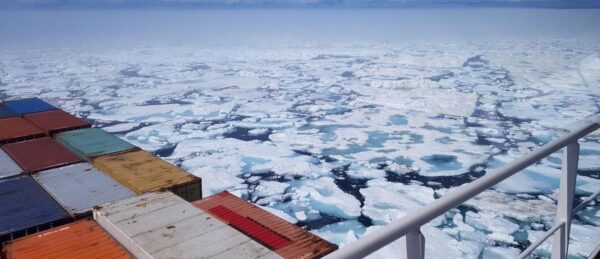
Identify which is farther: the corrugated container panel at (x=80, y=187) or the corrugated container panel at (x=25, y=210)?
the corrugated container panel at (x=80, y=187)

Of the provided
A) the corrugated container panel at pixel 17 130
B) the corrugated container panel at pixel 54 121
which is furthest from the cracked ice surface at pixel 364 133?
the corrugated container panel at pixel 17 130

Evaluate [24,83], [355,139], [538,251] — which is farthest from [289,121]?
[24,83]

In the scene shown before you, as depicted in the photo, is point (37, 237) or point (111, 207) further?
point (111, 207)

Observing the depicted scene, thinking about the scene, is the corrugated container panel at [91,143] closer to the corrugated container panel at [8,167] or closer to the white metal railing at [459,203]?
the corrugated container panel at [8,167]

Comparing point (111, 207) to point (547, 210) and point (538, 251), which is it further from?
point (547, 210)

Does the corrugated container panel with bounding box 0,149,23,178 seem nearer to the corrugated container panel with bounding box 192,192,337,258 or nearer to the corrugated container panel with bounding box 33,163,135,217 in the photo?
the corrugated container panel with bounding box 33,163,135,217

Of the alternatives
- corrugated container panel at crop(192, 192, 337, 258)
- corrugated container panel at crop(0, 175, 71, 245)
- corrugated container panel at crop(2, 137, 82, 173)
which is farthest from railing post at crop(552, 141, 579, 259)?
corrugated container panel at crop(2, 137, 82, 173)
